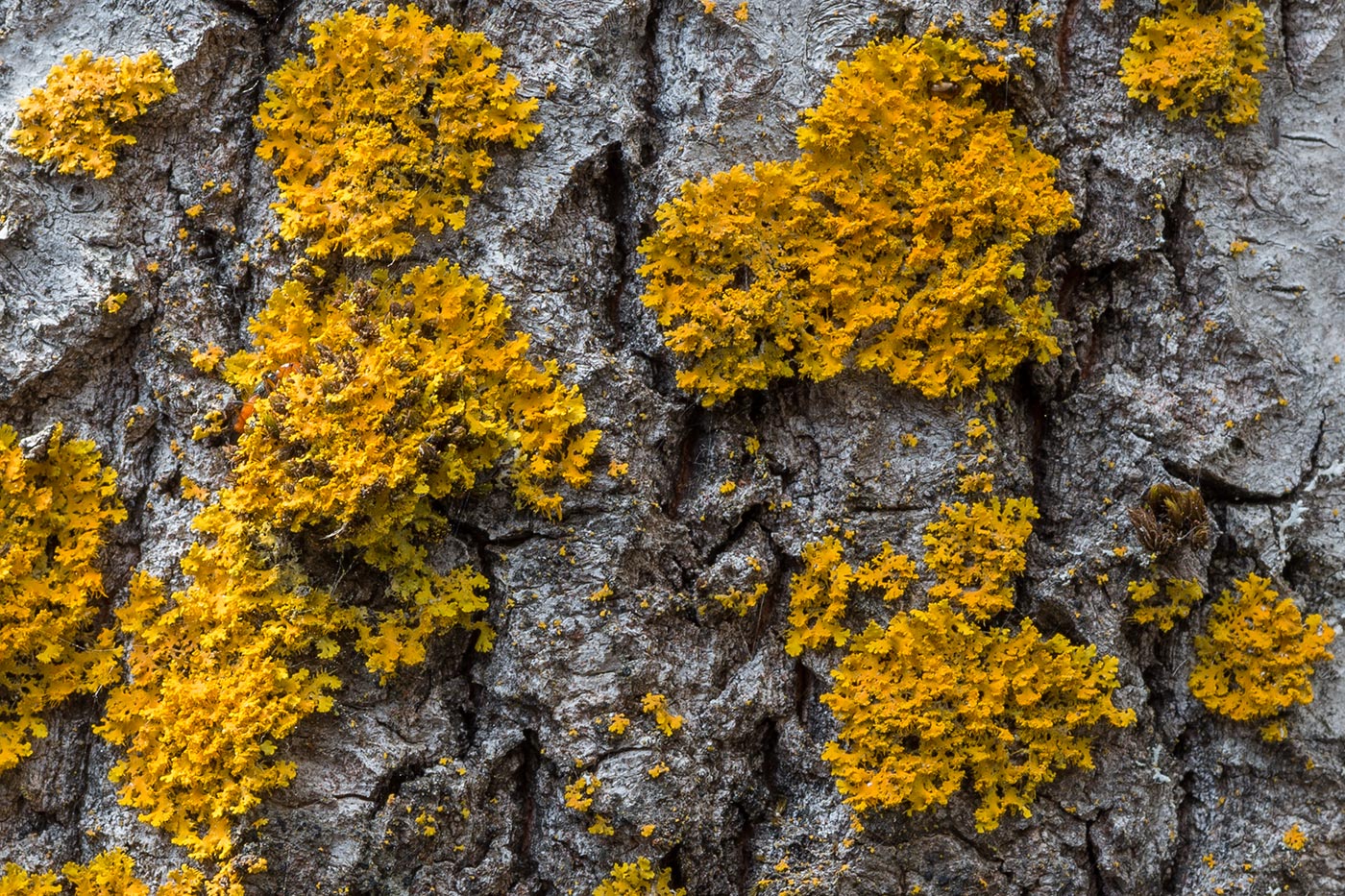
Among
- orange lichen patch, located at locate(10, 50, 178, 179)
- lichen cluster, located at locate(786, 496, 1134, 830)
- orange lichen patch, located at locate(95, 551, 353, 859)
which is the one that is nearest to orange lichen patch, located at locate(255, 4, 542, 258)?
orange lichen patch, located at locate(10, 50, 178, 179)

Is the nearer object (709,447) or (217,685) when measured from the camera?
(217,685)

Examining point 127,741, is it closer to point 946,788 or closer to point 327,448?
point 327,448

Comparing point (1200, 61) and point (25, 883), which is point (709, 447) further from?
point (25, 883)

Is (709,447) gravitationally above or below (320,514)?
above

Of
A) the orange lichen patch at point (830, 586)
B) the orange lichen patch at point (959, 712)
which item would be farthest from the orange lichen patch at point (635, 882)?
the orange lichen patch at point (830, 586)

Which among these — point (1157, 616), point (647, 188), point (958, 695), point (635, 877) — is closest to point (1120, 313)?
point (1157, 616)

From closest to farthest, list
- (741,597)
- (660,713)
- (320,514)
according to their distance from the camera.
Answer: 1. (320,514)
2. (660,713)
3. (741,597)

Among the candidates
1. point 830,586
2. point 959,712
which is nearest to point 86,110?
point 830,586

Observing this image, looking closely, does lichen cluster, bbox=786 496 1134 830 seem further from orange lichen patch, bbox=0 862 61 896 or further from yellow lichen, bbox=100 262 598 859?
orange lichen patch, bbox=0 862 61 896
